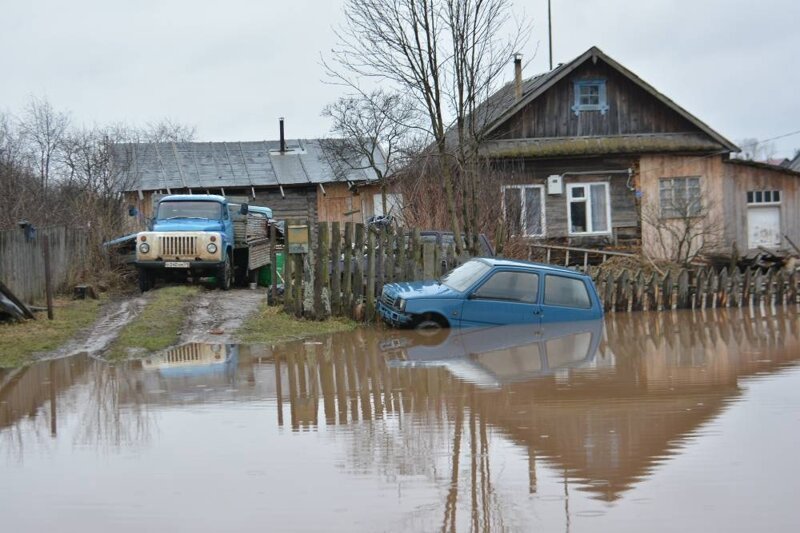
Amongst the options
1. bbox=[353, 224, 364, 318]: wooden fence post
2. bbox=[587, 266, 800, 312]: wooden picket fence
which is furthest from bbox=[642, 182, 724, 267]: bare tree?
bbox=[353, 224, 364, 318]: wooden fence post

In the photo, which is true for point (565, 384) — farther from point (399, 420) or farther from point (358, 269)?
point (358, 269)

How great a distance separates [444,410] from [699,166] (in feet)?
72.7

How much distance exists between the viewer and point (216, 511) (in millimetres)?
6215

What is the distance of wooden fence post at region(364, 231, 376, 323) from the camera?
653 inches

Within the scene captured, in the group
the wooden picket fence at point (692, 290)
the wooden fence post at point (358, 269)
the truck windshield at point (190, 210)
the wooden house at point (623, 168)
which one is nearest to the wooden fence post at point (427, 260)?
the wooden fence post at point (358, 269)

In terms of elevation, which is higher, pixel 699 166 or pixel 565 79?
pixel 565 79

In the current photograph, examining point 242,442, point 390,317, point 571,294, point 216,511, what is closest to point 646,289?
point 571,294

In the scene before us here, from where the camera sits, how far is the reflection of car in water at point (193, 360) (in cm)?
1182

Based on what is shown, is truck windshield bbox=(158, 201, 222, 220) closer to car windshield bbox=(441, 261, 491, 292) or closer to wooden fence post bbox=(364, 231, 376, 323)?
wooden fence post bbox=(364, 231, 376, 323)

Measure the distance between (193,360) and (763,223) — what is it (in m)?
22.2

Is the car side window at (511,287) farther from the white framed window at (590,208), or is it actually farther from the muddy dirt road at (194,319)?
the white framed window at (590,208)

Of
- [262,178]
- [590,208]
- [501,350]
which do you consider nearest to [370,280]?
[501,350]

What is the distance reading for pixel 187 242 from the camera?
810 inches

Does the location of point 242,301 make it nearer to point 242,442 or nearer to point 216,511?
point 242,442
